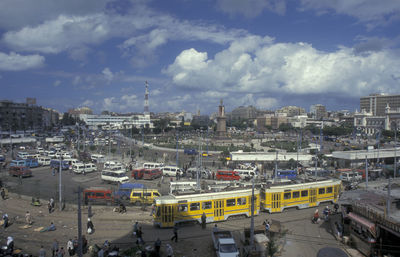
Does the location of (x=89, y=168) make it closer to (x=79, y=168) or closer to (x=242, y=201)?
(x=79, y=168)

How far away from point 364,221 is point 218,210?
249 inches

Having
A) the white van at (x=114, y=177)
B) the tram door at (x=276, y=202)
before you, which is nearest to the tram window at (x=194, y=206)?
the tram door at (x=276, y=202)

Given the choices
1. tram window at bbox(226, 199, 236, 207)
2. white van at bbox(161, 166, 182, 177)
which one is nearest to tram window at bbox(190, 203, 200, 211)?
tram window at bbox(226, 199, 236, 207)

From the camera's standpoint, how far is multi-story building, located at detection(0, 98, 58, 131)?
70.8 metres

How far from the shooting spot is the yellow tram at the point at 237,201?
13781 mm

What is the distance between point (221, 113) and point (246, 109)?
5062 inches

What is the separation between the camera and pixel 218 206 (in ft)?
47.7

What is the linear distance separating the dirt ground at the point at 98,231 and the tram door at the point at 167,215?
311 mm

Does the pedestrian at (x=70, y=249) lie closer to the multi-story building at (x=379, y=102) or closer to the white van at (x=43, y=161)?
the white van at (x=43, y=161)

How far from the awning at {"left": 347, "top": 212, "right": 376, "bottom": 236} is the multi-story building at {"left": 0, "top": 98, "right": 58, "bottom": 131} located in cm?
7324

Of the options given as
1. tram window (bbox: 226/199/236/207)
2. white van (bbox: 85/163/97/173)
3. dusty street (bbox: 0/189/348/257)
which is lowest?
dusty street (bbox: 0/189/348/257)

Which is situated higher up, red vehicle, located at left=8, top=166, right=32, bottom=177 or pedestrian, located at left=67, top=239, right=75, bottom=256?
red vehicle, located at left=8, top=166, right=32, bottom=177

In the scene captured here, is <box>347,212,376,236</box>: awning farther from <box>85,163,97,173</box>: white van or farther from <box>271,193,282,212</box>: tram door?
<box>85,163,97,173</box>: white van

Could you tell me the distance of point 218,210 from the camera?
47.8 feet
